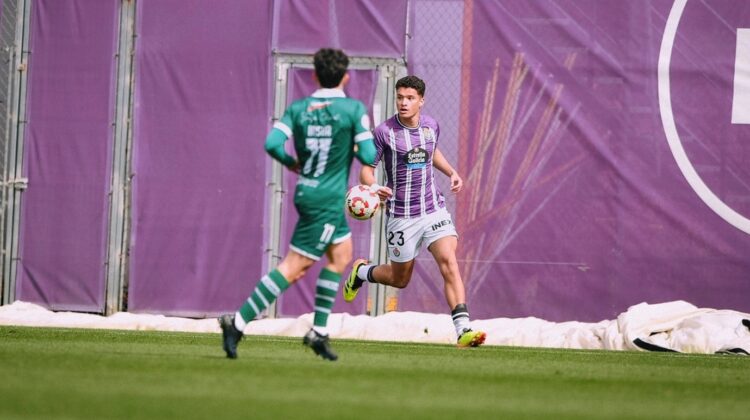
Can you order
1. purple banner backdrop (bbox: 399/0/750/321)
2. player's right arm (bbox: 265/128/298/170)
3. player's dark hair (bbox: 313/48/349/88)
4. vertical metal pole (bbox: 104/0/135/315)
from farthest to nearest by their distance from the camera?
vertical metal pole (bbox: 104/0/135/315)
purple banner backdrop (bbox: 399/0/750/321)
player's dark hair (bbox: 313/48/349/88)
player's right arm (bbox: 265/128/298/170)

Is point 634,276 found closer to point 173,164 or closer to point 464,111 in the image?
point 464,111

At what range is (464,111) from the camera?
12.6 m

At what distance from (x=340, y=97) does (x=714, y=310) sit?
18.5 feet

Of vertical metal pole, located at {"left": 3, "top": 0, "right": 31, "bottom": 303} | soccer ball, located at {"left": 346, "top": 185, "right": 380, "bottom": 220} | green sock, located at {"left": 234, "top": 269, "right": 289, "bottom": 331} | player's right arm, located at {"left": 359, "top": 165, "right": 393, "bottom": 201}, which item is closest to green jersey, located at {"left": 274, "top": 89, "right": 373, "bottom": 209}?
green sock, located at {"left": 234, "top": 269, "right": 289, "bottom": 331}

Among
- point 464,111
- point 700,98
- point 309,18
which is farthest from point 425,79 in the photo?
point 700,98

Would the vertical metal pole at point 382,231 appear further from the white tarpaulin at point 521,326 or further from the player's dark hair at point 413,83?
the player's dark hair at point 413,83

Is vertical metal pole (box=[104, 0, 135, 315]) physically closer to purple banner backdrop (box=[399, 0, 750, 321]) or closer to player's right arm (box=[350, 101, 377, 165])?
purple banner backdrop (box=[399, 0, 750, 321])

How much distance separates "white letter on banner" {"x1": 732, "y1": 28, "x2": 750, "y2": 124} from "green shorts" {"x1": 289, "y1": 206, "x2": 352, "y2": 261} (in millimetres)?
6298

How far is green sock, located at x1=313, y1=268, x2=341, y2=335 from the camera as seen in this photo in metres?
7.56

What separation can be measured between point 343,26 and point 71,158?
10.4ft

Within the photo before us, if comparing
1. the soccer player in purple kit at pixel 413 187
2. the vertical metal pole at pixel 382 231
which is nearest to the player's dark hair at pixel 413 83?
the soccer player in purple kit at pixel 413 187

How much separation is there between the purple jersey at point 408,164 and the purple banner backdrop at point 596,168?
2.50m

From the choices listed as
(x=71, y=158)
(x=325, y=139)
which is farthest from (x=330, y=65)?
(x=71, y=158)

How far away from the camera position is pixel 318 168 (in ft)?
24.2
